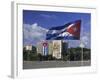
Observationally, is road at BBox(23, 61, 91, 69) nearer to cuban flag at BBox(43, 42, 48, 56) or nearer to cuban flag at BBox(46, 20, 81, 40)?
cuban flag at BBox(43, 42, 48, 56)

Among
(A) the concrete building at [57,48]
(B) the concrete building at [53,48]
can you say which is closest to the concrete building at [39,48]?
(B) the concrete building at [53,48]

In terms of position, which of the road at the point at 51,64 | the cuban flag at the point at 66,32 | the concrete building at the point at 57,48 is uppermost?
the cuban flag at the point at 66,32

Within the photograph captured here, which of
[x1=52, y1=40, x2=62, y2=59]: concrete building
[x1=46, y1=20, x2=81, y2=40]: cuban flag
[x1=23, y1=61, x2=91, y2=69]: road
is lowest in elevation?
[x1=23, y1=61, x2=91, y2=69]: road

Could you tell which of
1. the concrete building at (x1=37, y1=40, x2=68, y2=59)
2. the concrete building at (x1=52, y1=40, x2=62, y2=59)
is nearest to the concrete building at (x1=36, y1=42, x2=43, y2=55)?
the concrete building at (x1=37, y1=40, x2=68, y2=59)

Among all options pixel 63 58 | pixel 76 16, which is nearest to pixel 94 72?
pixel 63 58

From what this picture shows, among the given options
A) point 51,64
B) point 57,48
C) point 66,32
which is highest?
point 66,32

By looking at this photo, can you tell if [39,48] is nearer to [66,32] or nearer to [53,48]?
[53,48]

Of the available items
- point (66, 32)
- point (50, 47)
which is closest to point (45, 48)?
point (50, 47)

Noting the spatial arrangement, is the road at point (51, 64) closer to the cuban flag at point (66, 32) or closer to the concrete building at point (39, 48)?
the concrete building at point (39, 48)
